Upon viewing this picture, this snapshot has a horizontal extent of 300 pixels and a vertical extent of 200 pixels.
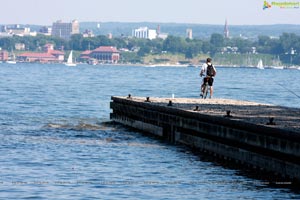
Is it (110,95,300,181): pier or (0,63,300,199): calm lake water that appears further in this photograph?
(110,95,300,181): pier

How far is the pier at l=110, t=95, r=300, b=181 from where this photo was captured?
108 ft

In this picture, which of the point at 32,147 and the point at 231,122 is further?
the point at 32,147

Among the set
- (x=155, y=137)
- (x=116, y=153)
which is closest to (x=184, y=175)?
(x=116, y=153)

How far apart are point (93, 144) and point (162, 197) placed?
14970 mm

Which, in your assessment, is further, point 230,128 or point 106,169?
point 230,128

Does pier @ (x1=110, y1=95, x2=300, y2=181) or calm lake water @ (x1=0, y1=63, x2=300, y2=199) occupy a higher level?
pier @ (x1=110, y1=95, x2=300, y2=181)

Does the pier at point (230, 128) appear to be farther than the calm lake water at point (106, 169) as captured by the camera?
Yes

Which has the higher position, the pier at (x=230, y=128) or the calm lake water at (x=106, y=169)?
the pier at (x=230, y=128)

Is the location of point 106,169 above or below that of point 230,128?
below

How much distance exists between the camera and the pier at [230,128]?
3294cm

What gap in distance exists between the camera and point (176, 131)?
4509cm

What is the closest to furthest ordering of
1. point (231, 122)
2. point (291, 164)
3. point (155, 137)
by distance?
point (291, 164) < point (231, 122) < point (155, 137)

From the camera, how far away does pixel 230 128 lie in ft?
123

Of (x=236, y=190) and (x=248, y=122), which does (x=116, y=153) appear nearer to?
(x=248, y=122)
